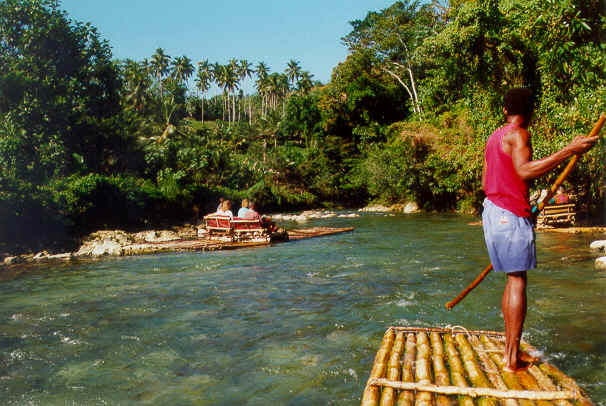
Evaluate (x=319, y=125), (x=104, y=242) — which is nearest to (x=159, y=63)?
(x=319, y=125)

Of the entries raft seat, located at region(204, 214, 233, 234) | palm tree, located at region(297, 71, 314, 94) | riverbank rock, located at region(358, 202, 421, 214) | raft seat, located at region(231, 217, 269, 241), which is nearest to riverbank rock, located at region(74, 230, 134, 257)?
raft seat, located at region(204, 214, 233, 234)

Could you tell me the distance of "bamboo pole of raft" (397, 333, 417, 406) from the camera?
3.31m

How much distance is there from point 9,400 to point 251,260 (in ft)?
28.8

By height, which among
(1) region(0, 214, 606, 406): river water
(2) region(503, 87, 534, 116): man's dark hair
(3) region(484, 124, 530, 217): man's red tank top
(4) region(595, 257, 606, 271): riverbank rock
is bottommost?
(1) region(0, 214, 606, 406): river water

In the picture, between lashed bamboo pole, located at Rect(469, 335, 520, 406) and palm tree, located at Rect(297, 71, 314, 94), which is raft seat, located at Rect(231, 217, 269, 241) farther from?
palm tree, located at Rect(297, 71, 314, 94)

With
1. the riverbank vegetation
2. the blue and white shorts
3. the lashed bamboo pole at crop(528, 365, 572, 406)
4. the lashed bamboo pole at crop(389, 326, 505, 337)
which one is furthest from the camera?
the riverbank vegetation

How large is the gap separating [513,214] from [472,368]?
4.19 feet

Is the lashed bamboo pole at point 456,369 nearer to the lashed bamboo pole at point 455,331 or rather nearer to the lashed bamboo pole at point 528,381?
the lashed bamboo pole at point 455,331

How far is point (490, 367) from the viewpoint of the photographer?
152 inches

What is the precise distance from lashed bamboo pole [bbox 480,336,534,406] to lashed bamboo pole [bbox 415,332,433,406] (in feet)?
1.77

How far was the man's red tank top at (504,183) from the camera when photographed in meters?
3.75

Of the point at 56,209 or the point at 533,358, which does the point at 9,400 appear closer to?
the point at 533,358

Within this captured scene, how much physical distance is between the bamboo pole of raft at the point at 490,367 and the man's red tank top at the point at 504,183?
4.09 ft

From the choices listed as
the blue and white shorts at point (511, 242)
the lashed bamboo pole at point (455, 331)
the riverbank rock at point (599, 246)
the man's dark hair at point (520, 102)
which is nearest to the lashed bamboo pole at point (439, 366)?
the lashed bamboo pole at point (455, 331)
